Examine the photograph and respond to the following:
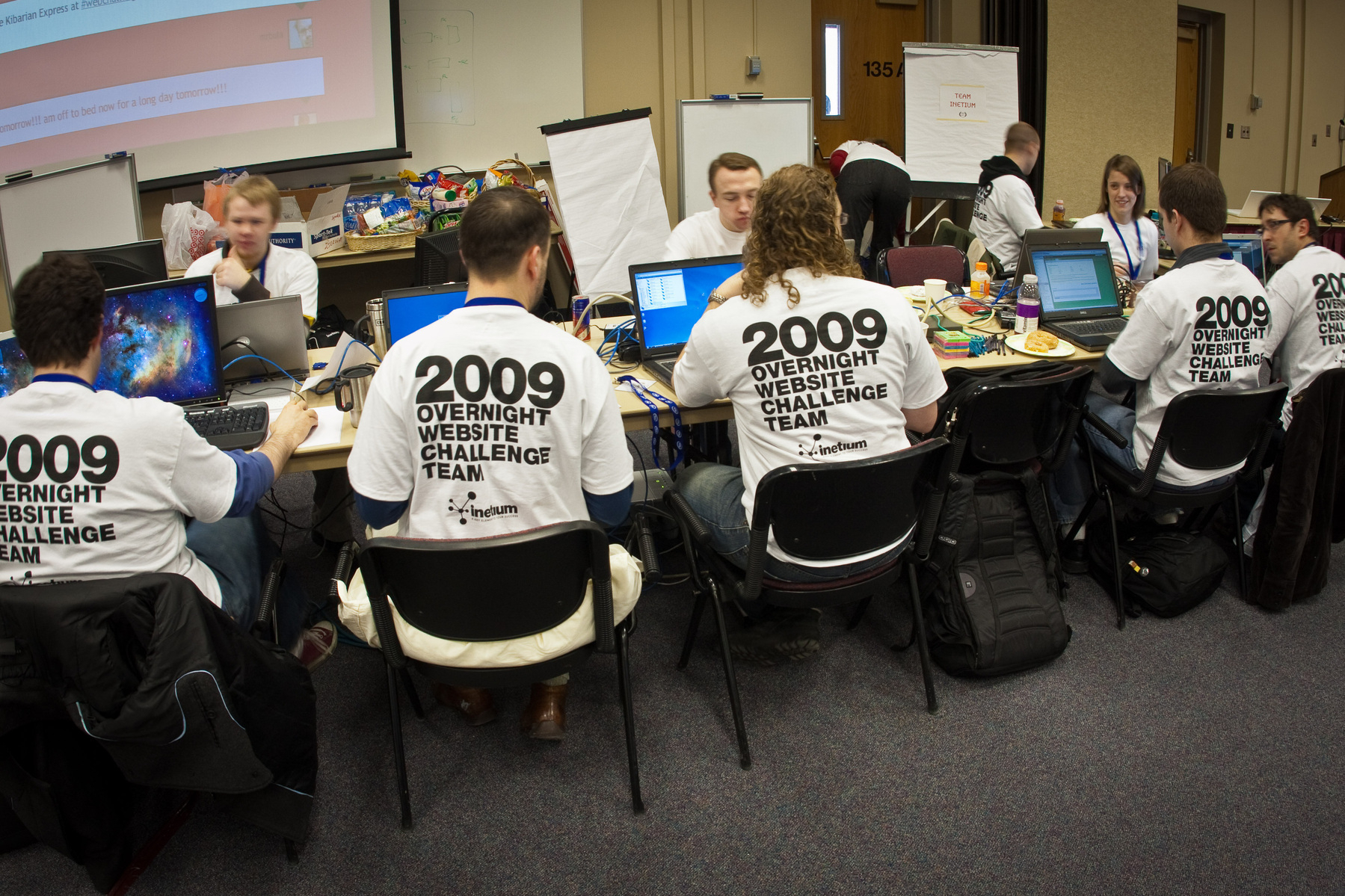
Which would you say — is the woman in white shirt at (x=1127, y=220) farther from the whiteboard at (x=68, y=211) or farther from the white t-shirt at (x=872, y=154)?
the whiteboard at (x=68, y=211)

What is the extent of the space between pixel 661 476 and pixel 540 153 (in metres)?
3.36

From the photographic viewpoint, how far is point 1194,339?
234 centimetres

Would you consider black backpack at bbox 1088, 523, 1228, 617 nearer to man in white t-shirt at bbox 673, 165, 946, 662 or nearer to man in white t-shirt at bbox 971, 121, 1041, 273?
man in white t-shirt at bbox 673, 165, 946, 662

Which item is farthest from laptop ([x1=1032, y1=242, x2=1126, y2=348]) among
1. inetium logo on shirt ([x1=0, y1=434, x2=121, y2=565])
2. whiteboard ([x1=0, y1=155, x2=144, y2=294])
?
whiteboard ([x1=0, y1=155, x2=144, y2=294])

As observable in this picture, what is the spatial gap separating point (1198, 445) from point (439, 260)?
7.65 ft

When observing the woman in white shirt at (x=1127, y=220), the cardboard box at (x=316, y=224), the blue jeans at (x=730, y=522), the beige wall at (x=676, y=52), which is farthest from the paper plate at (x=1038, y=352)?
the cardboard box at (x=316, y=224)

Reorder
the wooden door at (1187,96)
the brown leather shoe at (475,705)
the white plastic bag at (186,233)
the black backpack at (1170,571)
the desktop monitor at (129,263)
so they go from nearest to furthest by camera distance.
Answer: the brown leather shoe at (475,705)
the black backpack at (1170,571)
the desktop monitor at (129,263)
the white plastic bag at (186,233)
the wooden door at (1187,96)

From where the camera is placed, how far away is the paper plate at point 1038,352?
2650mm

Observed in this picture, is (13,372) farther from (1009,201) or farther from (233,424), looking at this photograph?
(1009,201)

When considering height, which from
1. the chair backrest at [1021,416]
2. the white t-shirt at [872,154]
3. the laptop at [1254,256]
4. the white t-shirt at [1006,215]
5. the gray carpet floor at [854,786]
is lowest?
the gray carpet floor at [854,786]

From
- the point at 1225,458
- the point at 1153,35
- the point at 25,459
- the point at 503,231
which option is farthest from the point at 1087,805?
the point at 1153,35

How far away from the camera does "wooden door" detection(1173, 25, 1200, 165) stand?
24.4 ft

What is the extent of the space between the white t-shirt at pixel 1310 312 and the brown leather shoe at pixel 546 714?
7.14 ft

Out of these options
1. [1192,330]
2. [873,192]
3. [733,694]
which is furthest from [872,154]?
[733,694]
